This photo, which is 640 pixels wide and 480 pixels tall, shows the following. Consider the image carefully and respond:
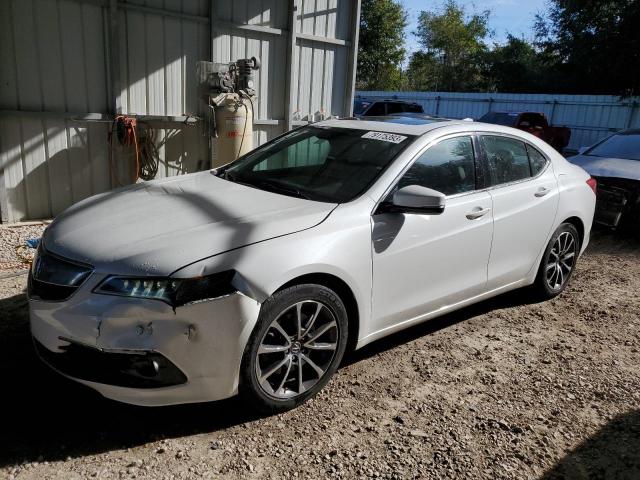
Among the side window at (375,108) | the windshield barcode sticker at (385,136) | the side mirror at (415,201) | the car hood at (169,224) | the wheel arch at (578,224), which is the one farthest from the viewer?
the side window at (375,108)

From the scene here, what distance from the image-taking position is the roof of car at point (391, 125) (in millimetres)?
4086

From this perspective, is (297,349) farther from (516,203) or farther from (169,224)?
(516,203)

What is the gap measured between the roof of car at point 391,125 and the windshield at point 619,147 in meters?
4.97

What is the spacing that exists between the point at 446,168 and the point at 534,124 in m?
14.6

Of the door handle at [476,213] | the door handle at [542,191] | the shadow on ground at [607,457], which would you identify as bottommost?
the shadow on ground at [607,457]

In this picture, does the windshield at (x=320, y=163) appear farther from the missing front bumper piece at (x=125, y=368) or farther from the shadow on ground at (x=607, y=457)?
the shadow on ground at (x=607, y=457)

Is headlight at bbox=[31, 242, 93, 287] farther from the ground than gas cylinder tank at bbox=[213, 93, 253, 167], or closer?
closer

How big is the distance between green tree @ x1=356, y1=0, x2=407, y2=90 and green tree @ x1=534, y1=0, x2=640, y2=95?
886 centimetres

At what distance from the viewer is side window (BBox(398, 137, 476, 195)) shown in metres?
3.80

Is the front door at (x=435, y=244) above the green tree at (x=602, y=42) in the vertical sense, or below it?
below

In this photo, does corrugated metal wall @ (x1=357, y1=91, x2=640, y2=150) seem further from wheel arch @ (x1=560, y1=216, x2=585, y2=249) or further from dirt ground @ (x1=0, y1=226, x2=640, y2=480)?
dirt ground @ (x1=0, y1=226, x2=640, y2=480)

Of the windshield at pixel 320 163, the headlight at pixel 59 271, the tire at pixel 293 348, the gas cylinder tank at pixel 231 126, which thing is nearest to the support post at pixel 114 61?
the gas cylinder tank at pixel 231 126

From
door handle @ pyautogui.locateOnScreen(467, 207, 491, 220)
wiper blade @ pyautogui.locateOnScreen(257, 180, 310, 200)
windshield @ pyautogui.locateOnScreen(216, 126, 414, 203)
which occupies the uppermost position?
windshield @ pyautogui.locateOnScreen(216, 126, 414, 203)

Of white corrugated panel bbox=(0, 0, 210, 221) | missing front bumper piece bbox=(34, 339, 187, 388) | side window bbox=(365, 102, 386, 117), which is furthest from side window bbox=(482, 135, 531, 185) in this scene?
side window bbox=(365, 102, 386, 117)
